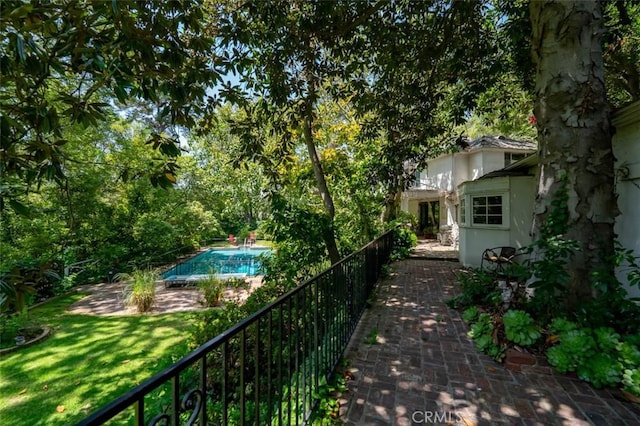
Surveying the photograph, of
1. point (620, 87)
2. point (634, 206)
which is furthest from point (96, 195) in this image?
point (620, 87)

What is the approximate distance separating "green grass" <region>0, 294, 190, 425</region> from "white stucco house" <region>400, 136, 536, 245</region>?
454 inches

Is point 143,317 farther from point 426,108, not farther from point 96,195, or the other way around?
point 426,108

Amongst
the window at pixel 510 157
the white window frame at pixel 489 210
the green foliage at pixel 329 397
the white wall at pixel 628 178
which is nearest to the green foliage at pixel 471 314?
the white wall at pixel 628 178

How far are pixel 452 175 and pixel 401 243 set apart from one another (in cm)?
702

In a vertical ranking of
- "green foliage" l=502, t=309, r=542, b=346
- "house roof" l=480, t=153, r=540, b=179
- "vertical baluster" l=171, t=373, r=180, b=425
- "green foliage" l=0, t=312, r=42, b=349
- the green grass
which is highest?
"house roof" l=480, t=153, r=540, b=179

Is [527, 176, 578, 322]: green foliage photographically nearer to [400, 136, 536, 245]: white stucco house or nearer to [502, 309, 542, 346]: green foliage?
[502, 309, 542, 346]: green foliage

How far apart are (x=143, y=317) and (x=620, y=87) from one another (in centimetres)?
1437

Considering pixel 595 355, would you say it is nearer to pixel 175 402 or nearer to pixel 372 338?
pixel 372 338

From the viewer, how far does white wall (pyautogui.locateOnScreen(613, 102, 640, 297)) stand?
3951 mm

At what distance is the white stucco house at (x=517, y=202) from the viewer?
4.02m

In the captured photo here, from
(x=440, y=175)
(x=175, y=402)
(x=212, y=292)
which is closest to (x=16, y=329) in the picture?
(x=212, y=292)

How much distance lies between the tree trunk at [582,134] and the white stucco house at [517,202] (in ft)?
2.85

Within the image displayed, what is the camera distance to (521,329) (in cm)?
330

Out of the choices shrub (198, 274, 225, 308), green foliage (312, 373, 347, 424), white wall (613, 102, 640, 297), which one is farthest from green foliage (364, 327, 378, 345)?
shrub (198, 274, 225, 308)
